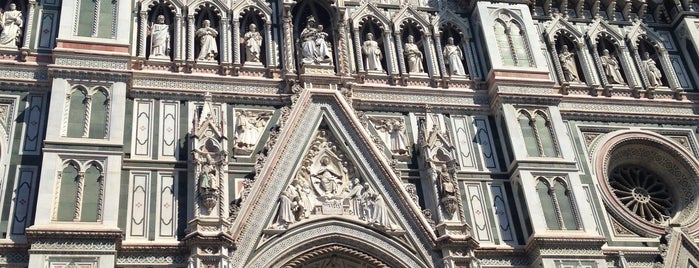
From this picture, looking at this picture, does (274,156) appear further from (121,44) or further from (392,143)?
(121,44)

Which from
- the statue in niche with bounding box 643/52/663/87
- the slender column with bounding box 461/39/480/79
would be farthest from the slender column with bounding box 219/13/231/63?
the statue in niche with bounding box 643/52/663/87

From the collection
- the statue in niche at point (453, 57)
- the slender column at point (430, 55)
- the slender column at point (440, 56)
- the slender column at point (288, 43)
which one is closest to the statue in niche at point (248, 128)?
the slender column at point (288, 43)

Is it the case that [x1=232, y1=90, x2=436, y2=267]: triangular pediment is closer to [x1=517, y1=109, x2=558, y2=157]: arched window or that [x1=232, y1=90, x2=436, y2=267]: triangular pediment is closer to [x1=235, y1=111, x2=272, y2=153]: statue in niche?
[x1=235, y1=111, x2=272, y2=153]: statue in niche

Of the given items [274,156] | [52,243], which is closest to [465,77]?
[274,156]

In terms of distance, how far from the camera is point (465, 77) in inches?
732

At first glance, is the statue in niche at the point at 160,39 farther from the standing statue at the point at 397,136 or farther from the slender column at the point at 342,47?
the standing statue at the point at 397,136

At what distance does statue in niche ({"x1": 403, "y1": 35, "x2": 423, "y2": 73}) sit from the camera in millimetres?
18469

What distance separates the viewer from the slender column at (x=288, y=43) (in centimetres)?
1747

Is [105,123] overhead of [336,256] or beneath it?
overhead

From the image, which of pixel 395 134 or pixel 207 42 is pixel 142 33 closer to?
pixel 207 42

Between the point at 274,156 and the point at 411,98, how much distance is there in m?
3.63

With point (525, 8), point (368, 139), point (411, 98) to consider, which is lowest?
point (368, 139)

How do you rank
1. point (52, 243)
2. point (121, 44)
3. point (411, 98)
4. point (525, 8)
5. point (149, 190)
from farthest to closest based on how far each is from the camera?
1. point (525, 8)
2. point (411, 98)
3. point (121, 44)
4. point (149, 190)
5. point (52, 243)

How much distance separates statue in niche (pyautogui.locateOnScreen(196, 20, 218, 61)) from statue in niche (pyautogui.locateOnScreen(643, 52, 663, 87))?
10.2 metres
